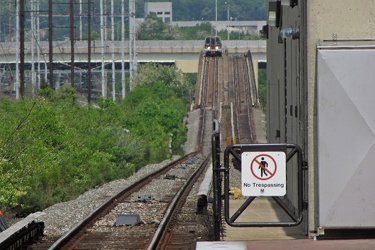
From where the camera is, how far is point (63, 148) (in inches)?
1528

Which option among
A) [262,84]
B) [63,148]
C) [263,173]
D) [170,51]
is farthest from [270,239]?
[262,84]

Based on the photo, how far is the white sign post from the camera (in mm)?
11102

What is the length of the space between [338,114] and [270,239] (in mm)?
1927

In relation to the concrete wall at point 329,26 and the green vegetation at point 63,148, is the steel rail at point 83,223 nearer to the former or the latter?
the green vegetation at point 63,148

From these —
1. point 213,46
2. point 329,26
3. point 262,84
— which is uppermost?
point 329,26

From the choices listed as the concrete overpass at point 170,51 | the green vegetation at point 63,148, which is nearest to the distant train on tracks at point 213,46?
the concrete overpass at point 170,51

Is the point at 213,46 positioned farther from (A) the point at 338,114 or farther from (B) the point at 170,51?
(A) the point at 338,114

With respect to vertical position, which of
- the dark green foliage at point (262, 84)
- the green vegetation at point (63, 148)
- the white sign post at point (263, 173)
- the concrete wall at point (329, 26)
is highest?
the concrete wall at point (329, 26)

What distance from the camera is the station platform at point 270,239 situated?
11.1 metres

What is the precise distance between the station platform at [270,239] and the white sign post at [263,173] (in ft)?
2.04

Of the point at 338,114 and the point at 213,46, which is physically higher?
the point at 338,114

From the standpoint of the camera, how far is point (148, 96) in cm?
8694

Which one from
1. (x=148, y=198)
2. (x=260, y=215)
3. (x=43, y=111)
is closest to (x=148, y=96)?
(x=43, y=111)

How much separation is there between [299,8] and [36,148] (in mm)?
21777
